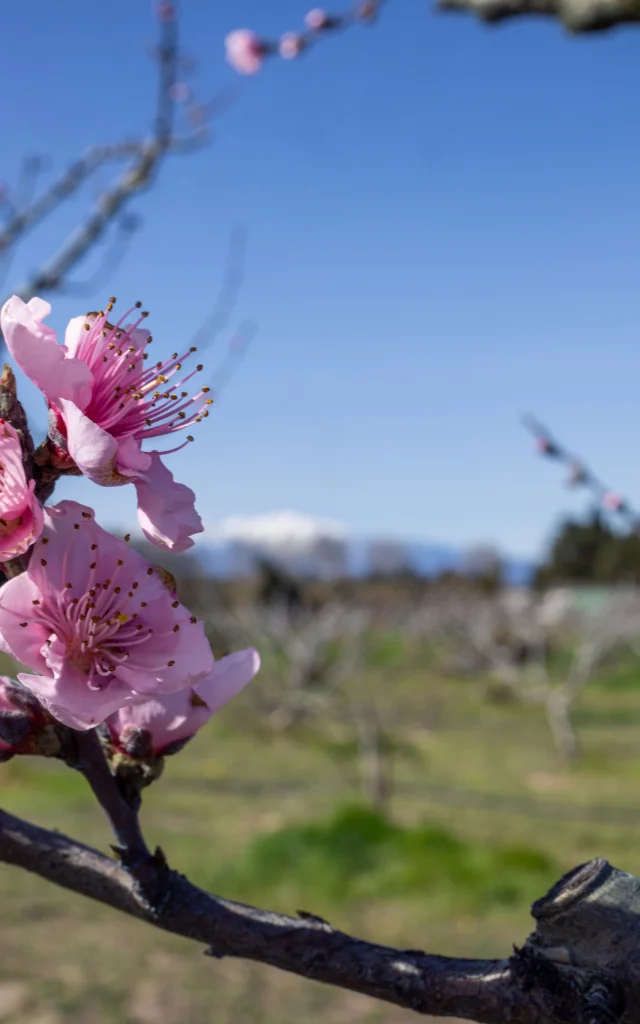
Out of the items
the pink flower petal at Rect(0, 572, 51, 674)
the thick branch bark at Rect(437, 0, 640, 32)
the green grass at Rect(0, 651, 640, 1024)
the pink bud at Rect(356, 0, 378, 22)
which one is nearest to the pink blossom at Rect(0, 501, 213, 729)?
the pink flower petal at Rect(0, 572, 51, 674)

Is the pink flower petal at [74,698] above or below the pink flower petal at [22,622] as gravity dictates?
below

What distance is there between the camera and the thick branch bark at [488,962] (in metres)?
0.70

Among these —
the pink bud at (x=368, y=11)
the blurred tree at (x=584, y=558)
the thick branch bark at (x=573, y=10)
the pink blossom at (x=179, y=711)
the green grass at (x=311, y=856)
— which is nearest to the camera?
the pink blossom at (x=179, y=711)

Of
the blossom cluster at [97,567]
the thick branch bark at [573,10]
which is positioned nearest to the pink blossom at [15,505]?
the blossom cluster at [97,567]

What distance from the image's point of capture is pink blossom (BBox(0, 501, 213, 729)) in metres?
0.71

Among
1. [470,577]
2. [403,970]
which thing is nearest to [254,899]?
[403,970]

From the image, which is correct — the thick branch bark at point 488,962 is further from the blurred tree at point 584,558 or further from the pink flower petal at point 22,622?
the blurred tree at point 584,558

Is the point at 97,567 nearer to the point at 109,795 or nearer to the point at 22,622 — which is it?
the point at 22,622

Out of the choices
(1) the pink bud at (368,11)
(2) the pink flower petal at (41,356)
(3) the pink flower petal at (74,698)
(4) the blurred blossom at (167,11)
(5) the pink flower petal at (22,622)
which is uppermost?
(4) the blurred blossom at (167,11)

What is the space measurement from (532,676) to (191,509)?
14021mm

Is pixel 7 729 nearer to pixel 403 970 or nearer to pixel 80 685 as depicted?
pixel 80 685

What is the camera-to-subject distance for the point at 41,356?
27.7 inches

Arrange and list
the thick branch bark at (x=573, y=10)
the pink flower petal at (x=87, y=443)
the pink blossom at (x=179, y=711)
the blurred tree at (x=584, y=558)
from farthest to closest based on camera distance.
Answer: the blurred tree at (x=584, y=558), the thick branch bark at (x=573, y=10), the pink blossom at (x=179, y=711), the pink flower petal at (x=87, y=443)

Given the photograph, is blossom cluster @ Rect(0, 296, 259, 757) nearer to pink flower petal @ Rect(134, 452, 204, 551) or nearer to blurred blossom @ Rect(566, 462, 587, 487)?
pink flower petal @ Rect(134, 452, 204, 551)
